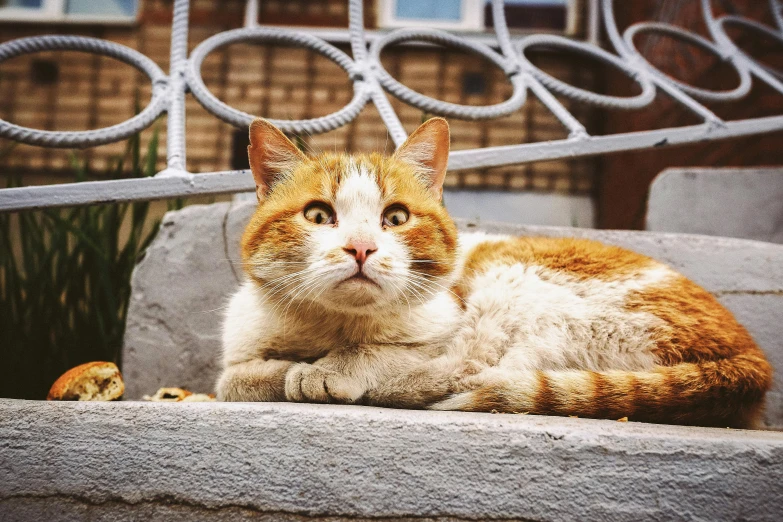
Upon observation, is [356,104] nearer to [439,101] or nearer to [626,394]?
[439,101]

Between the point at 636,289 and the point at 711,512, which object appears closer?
the point at 711,512

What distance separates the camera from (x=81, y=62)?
14.4 feet

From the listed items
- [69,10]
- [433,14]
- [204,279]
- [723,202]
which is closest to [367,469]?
[204,279]

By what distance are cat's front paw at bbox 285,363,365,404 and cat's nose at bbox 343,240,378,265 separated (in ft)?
0.96

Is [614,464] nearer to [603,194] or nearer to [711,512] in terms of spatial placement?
[711,512]

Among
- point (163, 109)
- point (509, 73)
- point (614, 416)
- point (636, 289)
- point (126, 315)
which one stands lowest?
point (126, 315)

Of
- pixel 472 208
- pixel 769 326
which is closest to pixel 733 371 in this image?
pixel 769 326

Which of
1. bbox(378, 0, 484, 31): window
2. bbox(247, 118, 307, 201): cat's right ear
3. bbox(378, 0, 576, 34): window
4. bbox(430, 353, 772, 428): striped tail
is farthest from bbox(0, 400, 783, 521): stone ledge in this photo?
bbox(378, 0, 576, 34): window

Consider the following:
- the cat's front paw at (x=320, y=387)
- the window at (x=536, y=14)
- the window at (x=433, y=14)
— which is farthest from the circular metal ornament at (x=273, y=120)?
the window at (x=536, y=14)

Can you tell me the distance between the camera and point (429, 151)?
1.50m

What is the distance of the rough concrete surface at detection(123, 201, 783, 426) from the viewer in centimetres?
182

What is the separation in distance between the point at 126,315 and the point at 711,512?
76.1 inches

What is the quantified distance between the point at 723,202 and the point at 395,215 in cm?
182

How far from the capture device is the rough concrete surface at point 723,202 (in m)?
2.34
